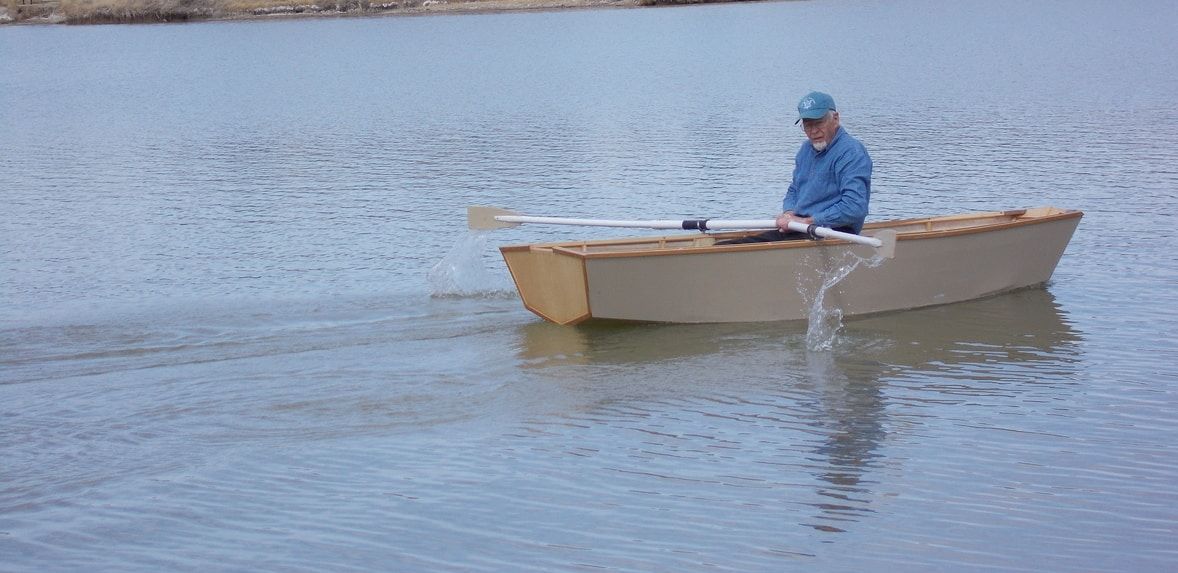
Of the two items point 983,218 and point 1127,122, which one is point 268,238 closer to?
point 983,218

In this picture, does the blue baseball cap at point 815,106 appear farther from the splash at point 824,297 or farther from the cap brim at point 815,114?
the splash at point 824,297

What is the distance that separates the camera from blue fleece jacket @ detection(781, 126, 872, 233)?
1047 centimetres

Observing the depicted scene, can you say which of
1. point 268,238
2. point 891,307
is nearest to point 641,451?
point 891,307

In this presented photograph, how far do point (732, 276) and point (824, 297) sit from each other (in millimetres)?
866

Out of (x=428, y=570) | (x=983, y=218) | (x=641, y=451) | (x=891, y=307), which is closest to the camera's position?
(x=428, y=570)

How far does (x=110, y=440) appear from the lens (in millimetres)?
8008

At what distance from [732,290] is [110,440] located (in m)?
4.96

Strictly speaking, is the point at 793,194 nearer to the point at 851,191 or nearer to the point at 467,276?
the point at 851,191

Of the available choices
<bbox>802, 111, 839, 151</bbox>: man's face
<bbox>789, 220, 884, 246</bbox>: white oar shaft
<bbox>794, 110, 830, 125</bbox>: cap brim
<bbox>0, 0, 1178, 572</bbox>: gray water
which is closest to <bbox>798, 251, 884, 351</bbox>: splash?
<bbox>0, 0, 1178, 572</bbox>: gray water

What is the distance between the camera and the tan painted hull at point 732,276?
1030cm

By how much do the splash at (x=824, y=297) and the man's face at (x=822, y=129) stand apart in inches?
36.5

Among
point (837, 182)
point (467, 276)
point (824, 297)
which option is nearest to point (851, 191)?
point (837, 182)

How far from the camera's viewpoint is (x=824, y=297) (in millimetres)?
10773

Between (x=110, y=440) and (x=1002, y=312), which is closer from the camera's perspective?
(x=110, y=440)
